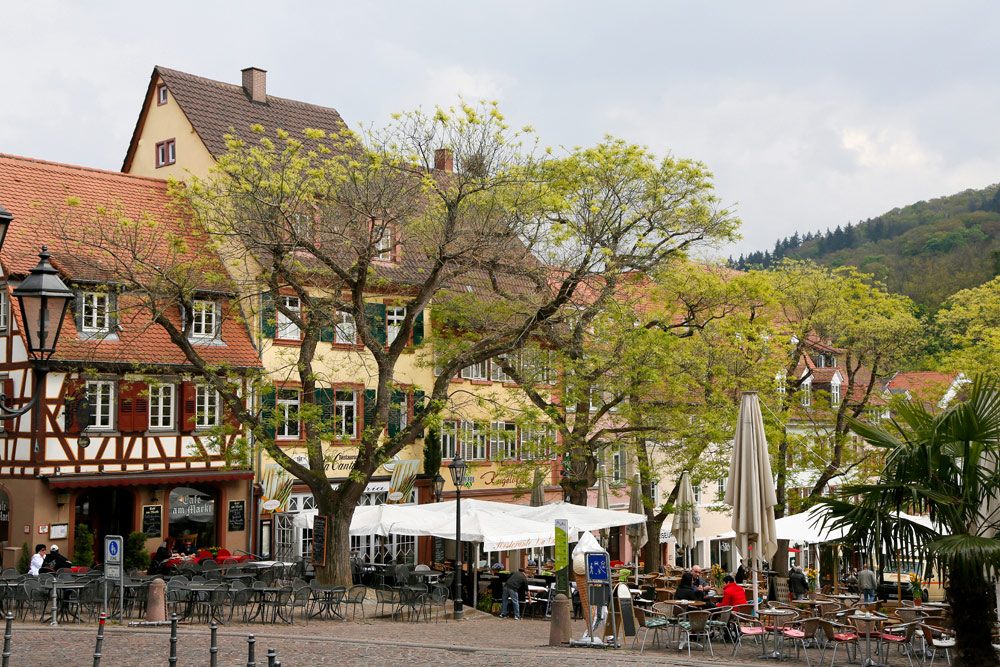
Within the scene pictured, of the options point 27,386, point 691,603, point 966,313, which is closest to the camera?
point 691,603

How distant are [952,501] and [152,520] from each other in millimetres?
22385

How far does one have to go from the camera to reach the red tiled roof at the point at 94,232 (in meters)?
27.7

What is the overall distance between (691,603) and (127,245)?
42.9ft

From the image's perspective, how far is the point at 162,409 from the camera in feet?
98.4

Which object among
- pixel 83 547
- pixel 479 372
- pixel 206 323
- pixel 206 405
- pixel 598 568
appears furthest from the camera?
pixel 479 372

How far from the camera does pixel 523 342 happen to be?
26.2m

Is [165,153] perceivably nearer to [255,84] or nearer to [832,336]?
[255,84]

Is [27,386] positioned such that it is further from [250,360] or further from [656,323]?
[656,323]

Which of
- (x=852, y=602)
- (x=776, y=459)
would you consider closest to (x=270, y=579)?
(x=852, y=602)

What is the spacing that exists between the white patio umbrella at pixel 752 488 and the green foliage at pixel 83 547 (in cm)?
1582

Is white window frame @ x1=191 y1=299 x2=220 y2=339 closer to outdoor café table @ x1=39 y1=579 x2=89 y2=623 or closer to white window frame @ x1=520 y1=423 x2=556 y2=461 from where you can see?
white window frame @ x1=520 y1=423 x2=556 y2=461

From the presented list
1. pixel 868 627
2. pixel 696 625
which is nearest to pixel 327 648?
pixel 696 625

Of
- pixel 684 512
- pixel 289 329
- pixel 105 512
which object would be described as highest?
pixel 289 329

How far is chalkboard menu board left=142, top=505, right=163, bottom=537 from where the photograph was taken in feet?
97.6
